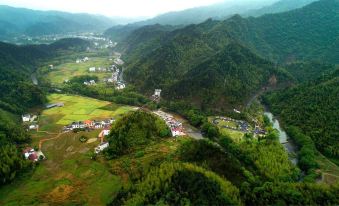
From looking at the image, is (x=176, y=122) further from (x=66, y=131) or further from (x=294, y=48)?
(x=294, y=48)

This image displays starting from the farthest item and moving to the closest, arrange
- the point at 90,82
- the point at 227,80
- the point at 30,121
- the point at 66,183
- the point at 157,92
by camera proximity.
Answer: the point at 90,82 → the point at 157,92 → the point at 227,80 → the point at 30,121 → the point at 66,183

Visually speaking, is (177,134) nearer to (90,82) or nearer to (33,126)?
(33,126)

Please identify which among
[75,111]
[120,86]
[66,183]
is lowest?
[75,111]

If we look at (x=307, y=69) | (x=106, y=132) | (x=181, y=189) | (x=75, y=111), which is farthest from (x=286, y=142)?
(x=307, y=69)

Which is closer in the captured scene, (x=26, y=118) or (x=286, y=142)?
(x=286, y=142)

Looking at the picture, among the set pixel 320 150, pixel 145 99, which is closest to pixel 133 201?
pixel 320 150

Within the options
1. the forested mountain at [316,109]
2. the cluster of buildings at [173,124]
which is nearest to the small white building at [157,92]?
the cluster of buildings at [173,124]

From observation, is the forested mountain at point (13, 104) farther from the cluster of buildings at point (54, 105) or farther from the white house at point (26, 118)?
the cluster of buildings at point (54, 105)
